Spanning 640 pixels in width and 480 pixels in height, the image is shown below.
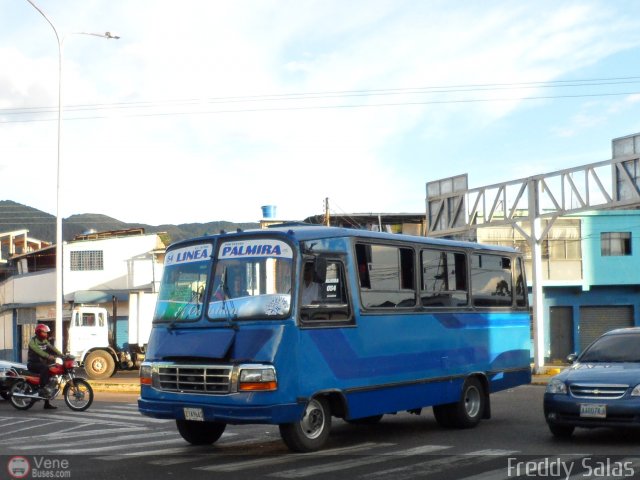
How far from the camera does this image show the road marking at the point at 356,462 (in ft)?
32.7

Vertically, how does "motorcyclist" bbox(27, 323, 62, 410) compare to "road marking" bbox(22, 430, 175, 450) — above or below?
above

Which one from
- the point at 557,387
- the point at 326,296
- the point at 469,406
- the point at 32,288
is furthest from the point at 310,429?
the point at 32,288

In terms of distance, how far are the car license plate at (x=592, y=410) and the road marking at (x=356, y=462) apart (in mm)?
1841

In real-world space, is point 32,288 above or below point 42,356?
above

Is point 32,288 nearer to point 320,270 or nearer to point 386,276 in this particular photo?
point 386,276

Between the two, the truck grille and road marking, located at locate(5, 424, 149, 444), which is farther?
road marking, located at locate(5, 424, 149, 444)

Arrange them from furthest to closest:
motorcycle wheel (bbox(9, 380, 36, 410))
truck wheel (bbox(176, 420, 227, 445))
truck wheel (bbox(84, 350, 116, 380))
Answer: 1. truck wheel (bbox(84, 350, 116, 380))
2. motorcycle wheel (bbox(9, 380, 36, 410))
3. truck wheel (bbox(176, 420, 227, 445))

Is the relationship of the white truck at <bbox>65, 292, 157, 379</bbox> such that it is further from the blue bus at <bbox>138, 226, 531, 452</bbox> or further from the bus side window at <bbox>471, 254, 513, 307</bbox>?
the blue bus at <bbox>138, 226, 531, 452</bbox>

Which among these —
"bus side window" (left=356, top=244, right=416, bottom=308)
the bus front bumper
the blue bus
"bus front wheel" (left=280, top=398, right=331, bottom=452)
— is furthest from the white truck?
"bus front wheel" (left=280, top=398, right=331, bottom=452)

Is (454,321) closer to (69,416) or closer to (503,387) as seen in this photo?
(503,387)

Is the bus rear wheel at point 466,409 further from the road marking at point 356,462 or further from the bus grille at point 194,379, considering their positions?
the bus grille at point 194,379

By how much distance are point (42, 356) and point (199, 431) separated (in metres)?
7.51

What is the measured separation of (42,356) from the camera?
62.4 feet

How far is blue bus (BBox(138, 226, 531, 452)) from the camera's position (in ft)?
36.2
